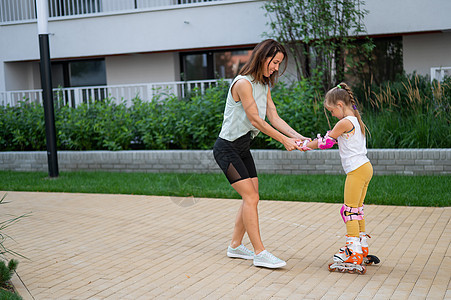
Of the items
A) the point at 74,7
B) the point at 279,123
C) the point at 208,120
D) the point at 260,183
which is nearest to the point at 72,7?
the point at 74,7

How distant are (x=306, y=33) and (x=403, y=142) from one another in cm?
414

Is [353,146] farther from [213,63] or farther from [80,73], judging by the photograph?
[80,73]

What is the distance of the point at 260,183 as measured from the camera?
9.53m

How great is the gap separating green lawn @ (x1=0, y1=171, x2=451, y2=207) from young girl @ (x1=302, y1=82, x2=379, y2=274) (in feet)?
10.0

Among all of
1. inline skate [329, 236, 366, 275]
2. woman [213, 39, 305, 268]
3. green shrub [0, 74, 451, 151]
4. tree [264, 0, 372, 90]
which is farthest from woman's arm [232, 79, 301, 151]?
tree [264, 0, 372, 90]

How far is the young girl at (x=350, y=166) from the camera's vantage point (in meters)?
4.84

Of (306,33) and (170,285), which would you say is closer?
(170,285)

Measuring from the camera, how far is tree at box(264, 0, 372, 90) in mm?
12703

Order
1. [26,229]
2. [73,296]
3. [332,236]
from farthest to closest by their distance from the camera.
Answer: [26,229] < [332,236] < [73,296]

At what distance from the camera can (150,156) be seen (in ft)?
37.8

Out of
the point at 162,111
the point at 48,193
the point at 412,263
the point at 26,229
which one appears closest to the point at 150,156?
the point at 162,111

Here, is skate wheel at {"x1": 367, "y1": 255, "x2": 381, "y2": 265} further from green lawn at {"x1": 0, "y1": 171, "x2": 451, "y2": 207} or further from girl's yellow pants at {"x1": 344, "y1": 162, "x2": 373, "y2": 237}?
green lawn at {"x1": 0, "y1": 171, "x2": 451, "y2": 207}

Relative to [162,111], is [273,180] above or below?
below

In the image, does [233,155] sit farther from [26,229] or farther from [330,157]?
[330,157]
